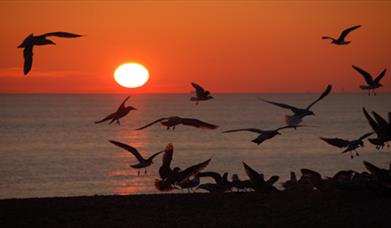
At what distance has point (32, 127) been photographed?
152m

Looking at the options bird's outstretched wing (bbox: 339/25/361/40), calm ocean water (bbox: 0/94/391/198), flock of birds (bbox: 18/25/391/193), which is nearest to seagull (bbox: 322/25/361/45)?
bird's outstretched wing (bbox: 339/25/361/40)

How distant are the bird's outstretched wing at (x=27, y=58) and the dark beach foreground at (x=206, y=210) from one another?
98.6 inches

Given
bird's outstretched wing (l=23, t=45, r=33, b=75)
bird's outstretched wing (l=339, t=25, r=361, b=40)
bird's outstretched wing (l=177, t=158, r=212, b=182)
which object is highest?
bird's outstretched wing (l=339, t=25, r=361, b=40)

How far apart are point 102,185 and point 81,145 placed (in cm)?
4570

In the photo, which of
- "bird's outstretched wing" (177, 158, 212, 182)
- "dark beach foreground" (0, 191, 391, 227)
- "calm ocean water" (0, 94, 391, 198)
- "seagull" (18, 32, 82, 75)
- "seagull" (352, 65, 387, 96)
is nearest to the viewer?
"dark beach foreground" (0, 191, 391, 227)

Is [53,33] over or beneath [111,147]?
over

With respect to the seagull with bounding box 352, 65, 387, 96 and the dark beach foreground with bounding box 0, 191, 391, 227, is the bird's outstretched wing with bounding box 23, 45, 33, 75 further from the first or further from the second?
the seagull with bounding box 352, 65, 387, 96

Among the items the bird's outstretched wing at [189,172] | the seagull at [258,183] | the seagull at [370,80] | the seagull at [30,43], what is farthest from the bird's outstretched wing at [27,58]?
the seagull at [370,80]

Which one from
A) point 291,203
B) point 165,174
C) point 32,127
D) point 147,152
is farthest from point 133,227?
point 32,127

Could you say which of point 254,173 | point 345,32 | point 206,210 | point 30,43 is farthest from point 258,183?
point 345,32

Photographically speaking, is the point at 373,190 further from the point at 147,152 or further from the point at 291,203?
the point at 147,152

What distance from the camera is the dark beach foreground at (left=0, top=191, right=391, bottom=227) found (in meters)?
12.4

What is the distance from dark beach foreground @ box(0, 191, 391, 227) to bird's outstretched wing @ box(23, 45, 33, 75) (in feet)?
8.22

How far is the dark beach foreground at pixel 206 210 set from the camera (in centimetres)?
1244
